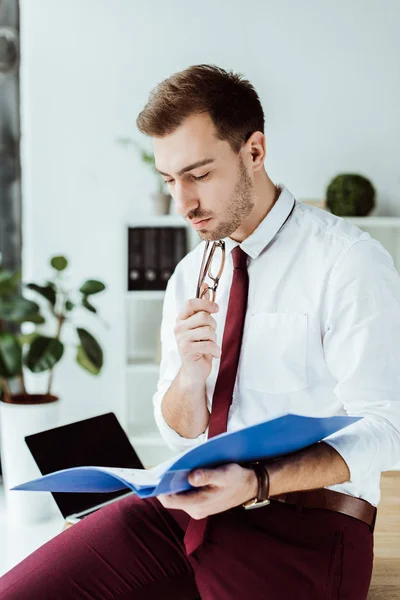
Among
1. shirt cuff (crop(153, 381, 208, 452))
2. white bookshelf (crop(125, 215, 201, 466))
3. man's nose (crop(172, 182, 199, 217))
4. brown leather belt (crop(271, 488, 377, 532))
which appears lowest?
white bookshelf (crop(125, 215, 201, 466))

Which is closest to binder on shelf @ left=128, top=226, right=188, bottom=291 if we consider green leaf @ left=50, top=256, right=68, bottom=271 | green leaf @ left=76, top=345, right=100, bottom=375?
green leaf @ left=50, top=256, right=68, bottom=271

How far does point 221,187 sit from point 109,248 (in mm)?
2263

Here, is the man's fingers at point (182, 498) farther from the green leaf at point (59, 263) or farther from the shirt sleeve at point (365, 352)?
the green leaf at point (59, 263)

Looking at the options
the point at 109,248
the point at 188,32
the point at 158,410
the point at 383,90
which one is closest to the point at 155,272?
the point at 109,248

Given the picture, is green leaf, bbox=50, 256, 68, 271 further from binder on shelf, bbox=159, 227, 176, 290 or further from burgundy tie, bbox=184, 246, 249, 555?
burgundy tie, bbox=184, 246, 249, 555

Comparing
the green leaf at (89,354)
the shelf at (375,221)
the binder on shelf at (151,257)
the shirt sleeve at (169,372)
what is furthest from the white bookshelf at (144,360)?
the shirt sleeve at (169,372)

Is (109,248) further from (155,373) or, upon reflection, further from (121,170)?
(155,373)

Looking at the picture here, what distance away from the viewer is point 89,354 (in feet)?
10.4

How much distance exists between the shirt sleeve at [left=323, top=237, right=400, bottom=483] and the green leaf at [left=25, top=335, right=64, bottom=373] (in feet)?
6.11

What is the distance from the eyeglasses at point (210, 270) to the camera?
1.45m

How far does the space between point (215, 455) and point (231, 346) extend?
0.53 meters

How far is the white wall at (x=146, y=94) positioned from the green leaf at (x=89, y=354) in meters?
0.47

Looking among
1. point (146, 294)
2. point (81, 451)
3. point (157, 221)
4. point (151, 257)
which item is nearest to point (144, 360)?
point (146, 294)

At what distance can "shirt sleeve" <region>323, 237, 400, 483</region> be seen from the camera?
1.21 metres
